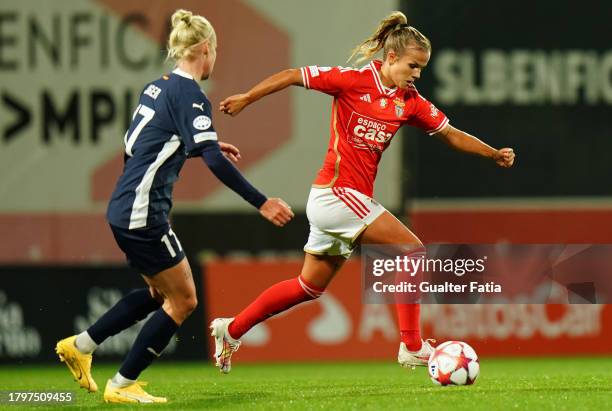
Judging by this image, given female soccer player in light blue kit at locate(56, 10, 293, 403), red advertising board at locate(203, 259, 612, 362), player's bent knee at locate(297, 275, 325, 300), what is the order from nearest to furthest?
female soccer player in light blue kit at locate(56, 10, 293, 403) → player's bent knee at locate(297, 275, 325, 300) → red advertising board at locate(203, 259, 612, 362)

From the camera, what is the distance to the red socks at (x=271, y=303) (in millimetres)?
6602

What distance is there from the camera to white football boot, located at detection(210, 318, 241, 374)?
259 inches

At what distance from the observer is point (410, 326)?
654 centimetres

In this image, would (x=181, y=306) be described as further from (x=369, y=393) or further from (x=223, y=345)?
(x=369, y=393)

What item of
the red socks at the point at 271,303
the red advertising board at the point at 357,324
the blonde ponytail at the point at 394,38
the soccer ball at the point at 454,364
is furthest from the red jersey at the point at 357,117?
the red advertising board at the point at 357,324

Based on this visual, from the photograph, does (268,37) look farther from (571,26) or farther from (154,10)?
(571,26)

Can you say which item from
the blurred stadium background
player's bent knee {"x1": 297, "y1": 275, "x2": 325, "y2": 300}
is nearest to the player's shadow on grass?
player's bent knee {"x1": 297, "y1": 275, "x2": 325, "y2": 300}

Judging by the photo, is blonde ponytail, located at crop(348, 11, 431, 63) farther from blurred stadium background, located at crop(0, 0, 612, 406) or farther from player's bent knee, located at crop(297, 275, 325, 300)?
blurred stadium background, located at crop(0, 0, 612, 406)

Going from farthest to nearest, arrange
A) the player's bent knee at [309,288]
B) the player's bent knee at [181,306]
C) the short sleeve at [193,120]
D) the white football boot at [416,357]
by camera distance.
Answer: the player's bent knee at [309,288], the white football boot at [416,357], the player's bent knee at [181,306], the short sleeve at [193,120]

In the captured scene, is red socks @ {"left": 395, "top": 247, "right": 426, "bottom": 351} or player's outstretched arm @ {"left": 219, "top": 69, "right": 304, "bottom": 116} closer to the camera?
player's outstretched arm @ {"left": 219, "top": 69, "right": 304, "bottom": 116}

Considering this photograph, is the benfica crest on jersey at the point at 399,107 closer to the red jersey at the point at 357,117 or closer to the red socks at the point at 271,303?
the red jersey at the point at 357,117

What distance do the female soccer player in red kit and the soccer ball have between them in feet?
0.93

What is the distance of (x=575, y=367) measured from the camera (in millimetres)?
9578

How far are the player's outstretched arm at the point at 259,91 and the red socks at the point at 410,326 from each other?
1.34 m
